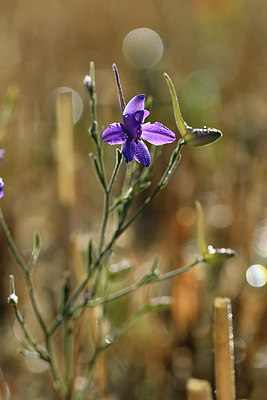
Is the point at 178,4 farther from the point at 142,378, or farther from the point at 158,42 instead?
the point at 142,378

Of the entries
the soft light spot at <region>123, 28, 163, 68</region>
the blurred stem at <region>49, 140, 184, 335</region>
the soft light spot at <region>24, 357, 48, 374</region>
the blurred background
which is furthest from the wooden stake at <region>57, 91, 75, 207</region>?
the soft light spot at <region>123, 28, 163, 68</region>

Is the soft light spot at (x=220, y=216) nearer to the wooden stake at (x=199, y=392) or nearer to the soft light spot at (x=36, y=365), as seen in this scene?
the soft light spot at (x=36, y=365)

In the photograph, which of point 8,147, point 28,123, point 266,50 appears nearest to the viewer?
point 8,147

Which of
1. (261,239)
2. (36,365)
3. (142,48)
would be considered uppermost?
(142,48)

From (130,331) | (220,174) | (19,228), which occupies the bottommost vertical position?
(130,331)

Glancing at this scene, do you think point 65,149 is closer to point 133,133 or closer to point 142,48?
point 133,133

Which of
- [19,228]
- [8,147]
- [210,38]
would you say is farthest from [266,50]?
[19,228]

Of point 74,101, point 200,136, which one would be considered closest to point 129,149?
point 200,136

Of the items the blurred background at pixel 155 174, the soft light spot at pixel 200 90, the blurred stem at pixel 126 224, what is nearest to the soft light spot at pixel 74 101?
the blurred background at pixel 155 174
